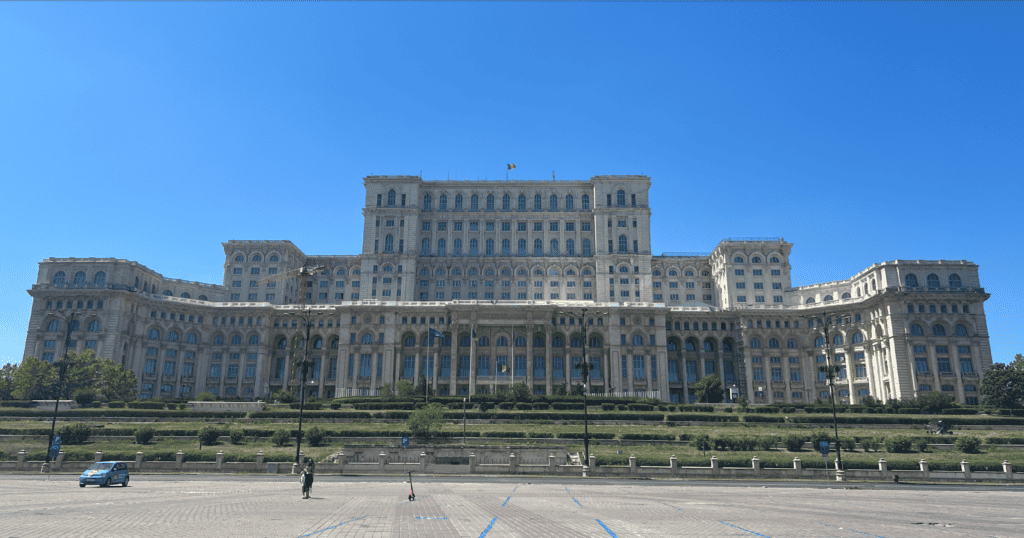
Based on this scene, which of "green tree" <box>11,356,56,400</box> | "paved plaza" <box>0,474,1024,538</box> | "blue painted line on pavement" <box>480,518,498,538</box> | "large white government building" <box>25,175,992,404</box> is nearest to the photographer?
"blue painted line on pavement" <box>480,518,498,538</box>

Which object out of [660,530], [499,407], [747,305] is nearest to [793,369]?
[747,305]

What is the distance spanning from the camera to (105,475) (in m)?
33.9

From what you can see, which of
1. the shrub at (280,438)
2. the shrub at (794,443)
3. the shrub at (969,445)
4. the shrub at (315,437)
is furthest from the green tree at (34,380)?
the shrub at (969,445)

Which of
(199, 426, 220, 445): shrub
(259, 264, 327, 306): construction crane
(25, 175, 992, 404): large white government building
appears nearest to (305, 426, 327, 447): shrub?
(199, 426, 220, 445): shrub

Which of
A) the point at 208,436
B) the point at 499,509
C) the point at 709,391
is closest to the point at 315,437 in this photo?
the point at 208,436

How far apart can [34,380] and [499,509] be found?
294 feet

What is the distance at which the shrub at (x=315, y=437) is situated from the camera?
57.4 m

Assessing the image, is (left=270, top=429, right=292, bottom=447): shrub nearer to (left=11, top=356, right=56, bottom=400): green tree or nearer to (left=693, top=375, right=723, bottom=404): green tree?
(left=11, top=356, right=56, bottom=400): green tree

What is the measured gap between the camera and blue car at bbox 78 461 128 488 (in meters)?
33.6

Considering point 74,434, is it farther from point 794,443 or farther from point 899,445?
point 899,445

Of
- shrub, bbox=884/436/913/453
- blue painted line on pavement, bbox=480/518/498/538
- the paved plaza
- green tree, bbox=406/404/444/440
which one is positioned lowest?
the paved plaza

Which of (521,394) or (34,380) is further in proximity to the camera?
(34,380)

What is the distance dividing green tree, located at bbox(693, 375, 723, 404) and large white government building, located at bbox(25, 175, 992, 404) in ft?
26.5

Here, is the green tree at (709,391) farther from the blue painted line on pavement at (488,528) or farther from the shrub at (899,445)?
the blue painted line on pavement at (488,528)
